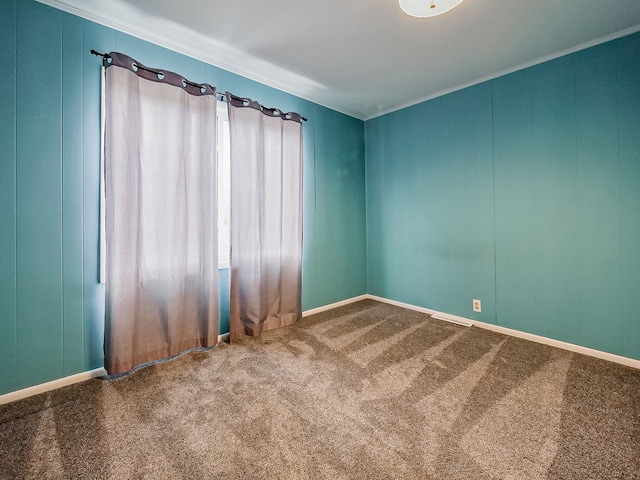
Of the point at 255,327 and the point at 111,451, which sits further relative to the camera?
the point at 255,327

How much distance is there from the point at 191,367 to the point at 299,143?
238 cm

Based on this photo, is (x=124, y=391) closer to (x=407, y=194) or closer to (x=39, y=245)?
(x=39, y=245)

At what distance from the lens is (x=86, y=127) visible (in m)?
2.01

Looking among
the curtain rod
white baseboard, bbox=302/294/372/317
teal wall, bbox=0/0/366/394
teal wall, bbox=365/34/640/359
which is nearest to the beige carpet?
teal wall, bbox=0/0/366/394

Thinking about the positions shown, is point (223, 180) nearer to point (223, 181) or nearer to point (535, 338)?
point (223, 181)

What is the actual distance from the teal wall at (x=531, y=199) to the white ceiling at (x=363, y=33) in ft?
1.10

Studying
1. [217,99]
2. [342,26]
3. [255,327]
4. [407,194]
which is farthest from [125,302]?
[407,194]

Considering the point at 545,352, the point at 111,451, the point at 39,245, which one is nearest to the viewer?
the point at 111,451

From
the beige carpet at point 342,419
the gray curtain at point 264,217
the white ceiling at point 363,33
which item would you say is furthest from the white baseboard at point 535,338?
the white ceiling at point 363,33

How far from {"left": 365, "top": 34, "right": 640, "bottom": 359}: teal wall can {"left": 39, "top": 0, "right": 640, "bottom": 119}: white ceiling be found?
1.10 ft

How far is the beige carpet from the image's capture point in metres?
1.30

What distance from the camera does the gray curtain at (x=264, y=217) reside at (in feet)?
8.86

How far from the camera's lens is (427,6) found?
1662 mm

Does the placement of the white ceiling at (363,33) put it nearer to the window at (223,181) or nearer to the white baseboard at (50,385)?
the window at (223,181)
